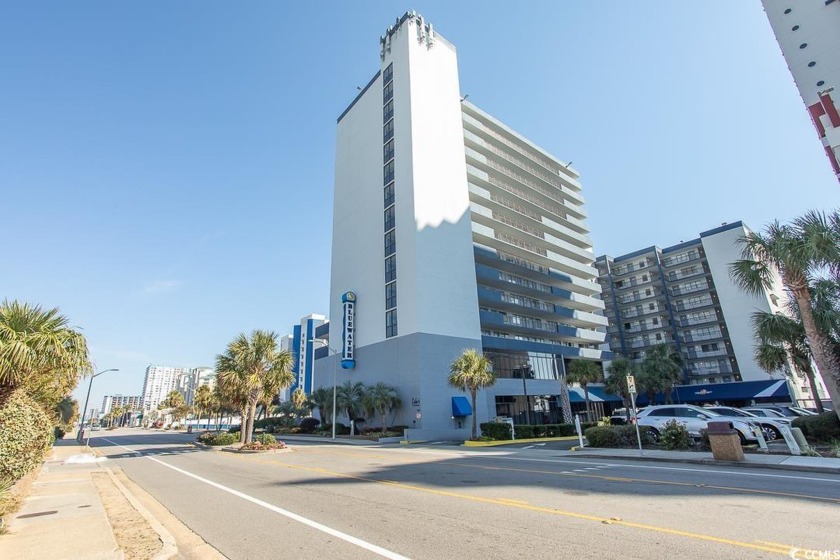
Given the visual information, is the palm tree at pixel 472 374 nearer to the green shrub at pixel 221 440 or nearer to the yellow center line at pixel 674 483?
the yellow center line at pixel 674 483

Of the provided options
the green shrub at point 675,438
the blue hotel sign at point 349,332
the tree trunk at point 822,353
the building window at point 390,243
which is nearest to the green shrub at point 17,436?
the green shrub at point 675,438

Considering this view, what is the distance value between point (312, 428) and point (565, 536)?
4879 centimetres

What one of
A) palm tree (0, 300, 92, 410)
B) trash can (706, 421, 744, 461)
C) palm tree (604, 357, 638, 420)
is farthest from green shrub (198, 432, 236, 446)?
palm tree (604, 357, 638, 420)

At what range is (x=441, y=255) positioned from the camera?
4538 cm

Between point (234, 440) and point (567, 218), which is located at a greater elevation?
point (567, 218)

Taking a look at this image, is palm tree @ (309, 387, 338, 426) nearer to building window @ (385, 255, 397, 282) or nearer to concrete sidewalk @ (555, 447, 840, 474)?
building window @ (385, 255, 397, 282)

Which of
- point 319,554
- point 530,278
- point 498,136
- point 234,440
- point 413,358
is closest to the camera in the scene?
point 319,554

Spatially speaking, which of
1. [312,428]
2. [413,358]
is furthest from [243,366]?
[312,428]

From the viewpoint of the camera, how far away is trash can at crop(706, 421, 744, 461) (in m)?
13.3

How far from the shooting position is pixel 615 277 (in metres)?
81.6

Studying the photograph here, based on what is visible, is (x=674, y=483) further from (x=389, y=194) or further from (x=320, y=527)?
(x=389, y=194)

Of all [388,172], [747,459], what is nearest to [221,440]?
[747,459]

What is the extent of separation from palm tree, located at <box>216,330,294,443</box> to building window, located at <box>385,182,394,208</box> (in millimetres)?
23788

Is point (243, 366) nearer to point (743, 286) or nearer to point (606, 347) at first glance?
point (743, 286)
